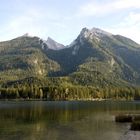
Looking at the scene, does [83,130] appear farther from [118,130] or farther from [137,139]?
[137,139]

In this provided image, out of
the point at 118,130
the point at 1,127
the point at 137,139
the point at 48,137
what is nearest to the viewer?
the point at 137,139

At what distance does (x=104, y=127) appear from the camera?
98.6 meters

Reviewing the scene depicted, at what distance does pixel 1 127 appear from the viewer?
9725 cm

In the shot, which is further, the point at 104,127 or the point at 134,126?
the point at 104,127

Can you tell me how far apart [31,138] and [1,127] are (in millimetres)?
22084

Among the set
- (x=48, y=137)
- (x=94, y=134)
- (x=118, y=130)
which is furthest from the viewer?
(x=118, y=130)

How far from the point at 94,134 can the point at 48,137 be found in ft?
39.7

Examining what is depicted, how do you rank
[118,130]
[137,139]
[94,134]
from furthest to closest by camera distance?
[118,130] < [94,134] < [137,139]

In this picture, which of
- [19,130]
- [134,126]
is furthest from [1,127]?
[134,126]

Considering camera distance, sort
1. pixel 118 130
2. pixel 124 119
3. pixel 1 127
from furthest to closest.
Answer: pixel 124 119, pixel 1 127, pixel 118 130

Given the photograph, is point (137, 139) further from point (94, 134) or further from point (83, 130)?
point (83, 130)

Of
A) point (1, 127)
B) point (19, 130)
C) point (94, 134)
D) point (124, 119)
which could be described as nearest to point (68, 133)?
point (94, 134)

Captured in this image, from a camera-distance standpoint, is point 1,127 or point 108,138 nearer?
point 108,138

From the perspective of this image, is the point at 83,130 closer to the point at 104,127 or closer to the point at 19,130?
the point at 104,127
